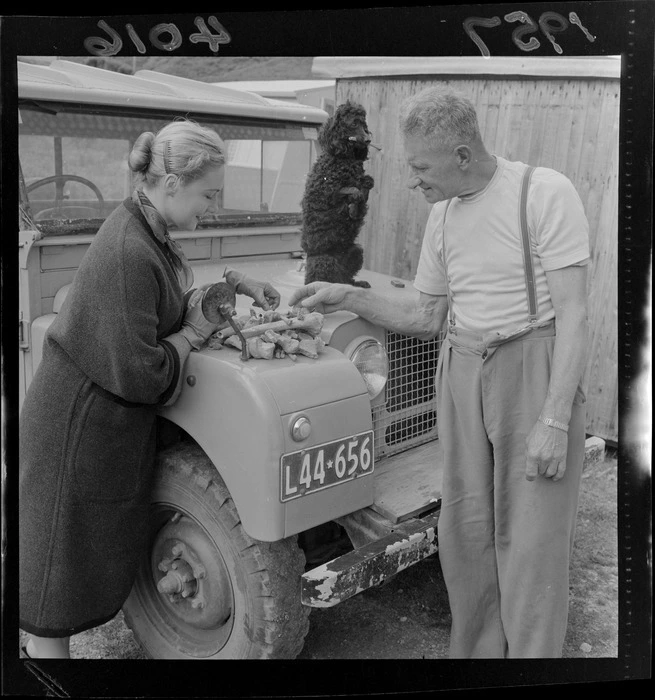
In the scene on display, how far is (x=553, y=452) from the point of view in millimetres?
Result: 2383

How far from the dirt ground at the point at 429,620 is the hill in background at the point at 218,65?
→ 193cm

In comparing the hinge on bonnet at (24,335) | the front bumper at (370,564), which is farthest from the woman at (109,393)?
the front bumper at (370,564)

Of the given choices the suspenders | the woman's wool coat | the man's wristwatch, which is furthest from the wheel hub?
the suspenders

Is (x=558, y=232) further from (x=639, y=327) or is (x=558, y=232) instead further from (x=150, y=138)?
(x=150, y=138)

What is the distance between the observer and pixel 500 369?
247cm

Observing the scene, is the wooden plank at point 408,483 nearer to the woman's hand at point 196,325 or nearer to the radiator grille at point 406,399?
the radiator grille at point 406,399

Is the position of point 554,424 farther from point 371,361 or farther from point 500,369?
point 371,361

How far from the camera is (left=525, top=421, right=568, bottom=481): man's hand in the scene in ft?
7.80

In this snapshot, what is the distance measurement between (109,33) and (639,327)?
2076 millimetres

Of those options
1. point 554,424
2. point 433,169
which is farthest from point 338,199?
point 554,424

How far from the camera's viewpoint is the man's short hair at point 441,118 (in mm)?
2334

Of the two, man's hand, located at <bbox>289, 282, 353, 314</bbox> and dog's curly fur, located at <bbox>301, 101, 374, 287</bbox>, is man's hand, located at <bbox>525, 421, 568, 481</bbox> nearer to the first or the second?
man's hand, located at <bbox>289, 282, 353, 314</bbox>

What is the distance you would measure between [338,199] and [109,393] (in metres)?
1.13

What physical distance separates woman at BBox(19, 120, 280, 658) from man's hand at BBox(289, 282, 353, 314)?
1.31 ft
